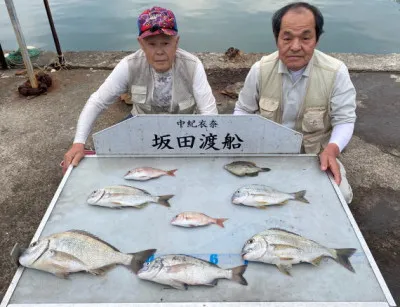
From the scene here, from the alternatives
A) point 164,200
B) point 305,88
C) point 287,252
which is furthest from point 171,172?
point 305,88

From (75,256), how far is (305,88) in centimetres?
203

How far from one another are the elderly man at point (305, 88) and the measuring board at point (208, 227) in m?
0.48

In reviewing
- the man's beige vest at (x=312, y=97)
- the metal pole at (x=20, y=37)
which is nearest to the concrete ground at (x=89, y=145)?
the metal pole at (x=20, y=37)

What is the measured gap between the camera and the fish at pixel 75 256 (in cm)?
157

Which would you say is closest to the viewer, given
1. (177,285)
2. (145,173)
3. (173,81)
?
(177,285)

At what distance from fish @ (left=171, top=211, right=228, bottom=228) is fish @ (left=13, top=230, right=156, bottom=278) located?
226 mm

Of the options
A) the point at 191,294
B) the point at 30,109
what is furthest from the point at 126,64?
the point at 30,109

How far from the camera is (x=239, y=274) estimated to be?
1549mm

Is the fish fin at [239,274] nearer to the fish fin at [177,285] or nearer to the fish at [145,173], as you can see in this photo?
the fish fin at [177,285]

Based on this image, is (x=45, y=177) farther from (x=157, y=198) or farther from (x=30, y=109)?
(x=157, y=198)

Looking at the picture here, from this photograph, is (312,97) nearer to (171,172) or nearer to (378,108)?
(171,172)

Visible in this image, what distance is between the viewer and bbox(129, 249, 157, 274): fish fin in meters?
1.58

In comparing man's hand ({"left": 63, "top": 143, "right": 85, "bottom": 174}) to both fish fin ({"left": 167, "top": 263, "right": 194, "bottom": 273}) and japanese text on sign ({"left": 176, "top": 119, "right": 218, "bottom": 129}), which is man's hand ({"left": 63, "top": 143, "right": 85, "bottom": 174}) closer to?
japanese text on sign ({"left": 176, "top": 119, "right": 218, "bottom": 129})

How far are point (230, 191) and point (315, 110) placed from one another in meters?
1.19
